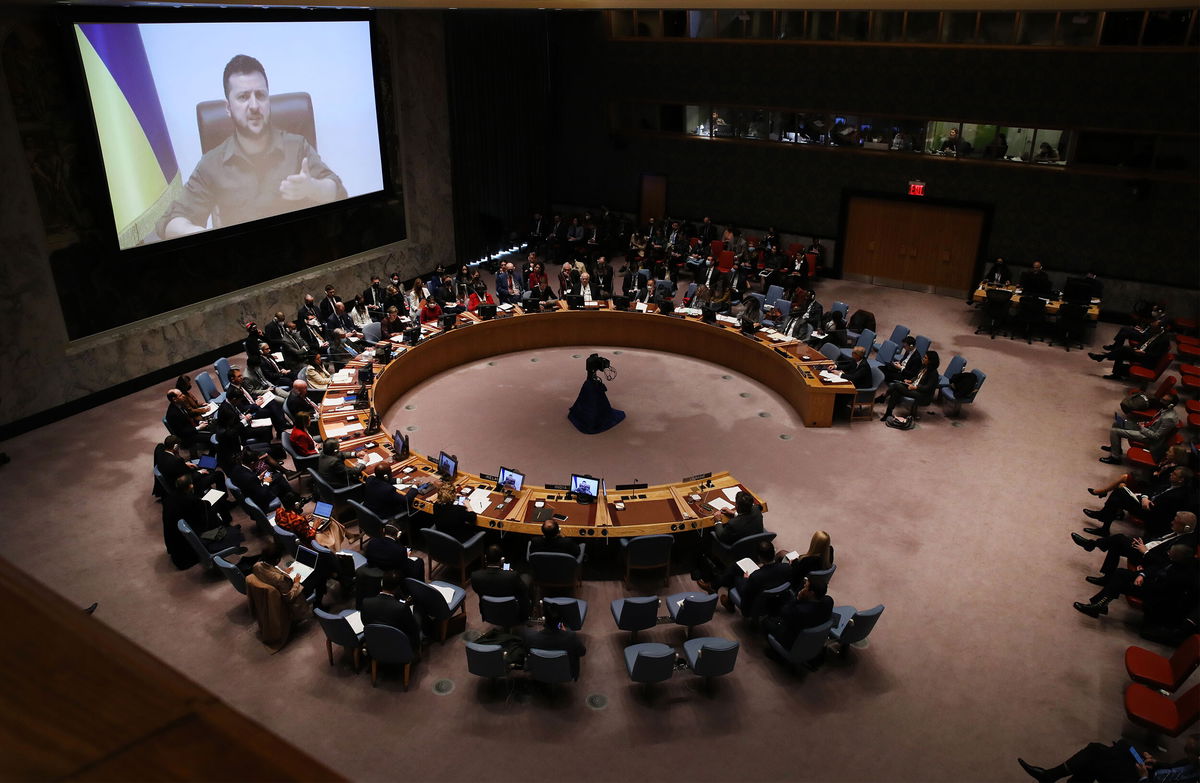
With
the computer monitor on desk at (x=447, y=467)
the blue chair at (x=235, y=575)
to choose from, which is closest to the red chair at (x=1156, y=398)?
the computer monitor on desk at (x=447, y=467)

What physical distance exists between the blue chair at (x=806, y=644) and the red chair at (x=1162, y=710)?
2349 millimetres

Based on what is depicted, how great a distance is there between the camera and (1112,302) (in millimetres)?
15586

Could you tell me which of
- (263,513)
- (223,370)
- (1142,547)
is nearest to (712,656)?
(1142,547)

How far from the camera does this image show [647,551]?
8164 millimetres

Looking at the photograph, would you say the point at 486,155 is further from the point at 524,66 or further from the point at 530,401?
the point at 530,401

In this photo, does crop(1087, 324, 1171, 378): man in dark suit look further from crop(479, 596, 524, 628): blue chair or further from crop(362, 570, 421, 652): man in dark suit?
crop(362, 570, 421, 652): man in dark suit

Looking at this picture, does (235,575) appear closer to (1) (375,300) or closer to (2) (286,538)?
(2) (286,538)

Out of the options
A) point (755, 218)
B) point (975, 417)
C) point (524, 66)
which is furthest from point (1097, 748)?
point (524, 66)

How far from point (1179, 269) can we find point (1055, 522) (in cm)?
828

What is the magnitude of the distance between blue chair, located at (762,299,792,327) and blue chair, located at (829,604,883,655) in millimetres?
7660

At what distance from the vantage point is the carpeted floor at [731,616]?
655 centimetres

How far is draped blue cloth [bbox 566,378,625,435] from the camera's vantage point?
11.5 metres

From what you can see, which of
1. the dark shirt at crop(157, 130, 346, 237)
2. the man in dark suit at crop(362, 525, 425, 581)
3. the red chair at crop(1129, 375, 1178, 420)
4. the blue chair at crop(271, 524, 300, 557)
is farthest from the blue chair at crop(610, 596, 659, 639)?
the dark shirt at crop(157, 130, 346, 237)

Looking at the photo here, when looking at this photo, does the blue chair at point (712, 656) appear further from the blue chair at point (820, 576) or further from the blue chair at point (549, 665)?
the blue chair at point (820, 576)
